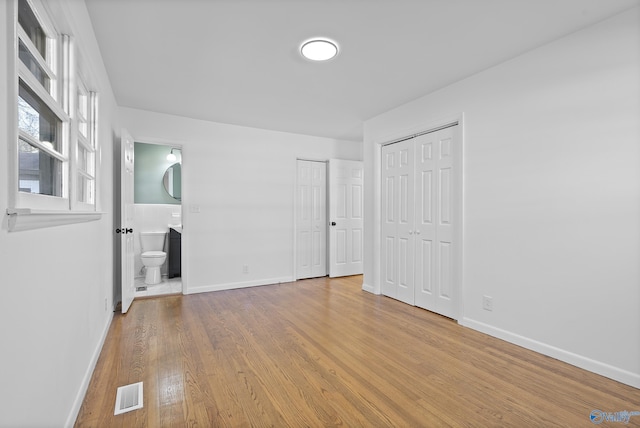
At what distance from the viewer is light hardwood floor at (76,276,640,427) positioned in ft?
5.37

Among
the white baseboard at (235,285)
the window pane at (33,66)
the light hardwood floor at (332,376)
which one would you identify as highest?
the window pane at (33,66)

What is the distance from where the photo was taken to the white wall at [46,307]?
0.88m

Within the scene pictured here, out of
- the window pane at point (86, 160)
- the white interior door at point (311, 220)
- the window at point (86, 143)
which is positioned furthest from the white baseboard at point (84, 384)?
the white interior door at point (311, 220)

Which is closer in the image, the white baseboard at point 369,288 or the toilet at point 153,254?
the white baseboard at point 369,288

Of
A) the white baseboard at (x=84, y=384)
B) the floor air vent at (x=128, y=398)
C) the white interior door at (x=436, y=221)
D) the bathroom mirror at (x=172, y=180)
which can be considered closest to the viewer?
the white baseboard at (x=84, y=384)

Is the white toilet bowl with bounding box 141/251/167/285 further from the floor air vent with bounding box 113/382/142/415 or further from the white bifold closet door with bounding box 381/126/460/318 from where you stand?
the white bifold closet door with bounding box 381/126/460/318

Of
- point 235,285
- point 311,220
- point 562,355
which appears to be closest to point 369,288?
point 311,220

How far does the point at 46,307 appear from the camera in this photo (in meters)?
1.23

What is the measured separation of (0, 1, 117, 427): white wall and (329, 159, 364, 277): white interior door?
132 inches

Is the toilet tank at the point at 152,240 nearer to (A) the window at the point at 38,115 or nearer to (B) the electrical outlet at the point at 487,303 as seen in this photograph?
(A) the window at the point at 38,115

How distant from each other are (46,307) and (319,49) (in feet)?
7.63

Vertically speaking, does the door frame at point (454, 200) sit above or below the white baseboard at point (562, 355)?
above

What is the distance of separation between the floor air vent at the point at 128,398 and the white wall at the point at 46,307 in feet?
0.64

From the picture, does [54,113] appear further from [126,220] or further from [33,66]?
[126,220]
